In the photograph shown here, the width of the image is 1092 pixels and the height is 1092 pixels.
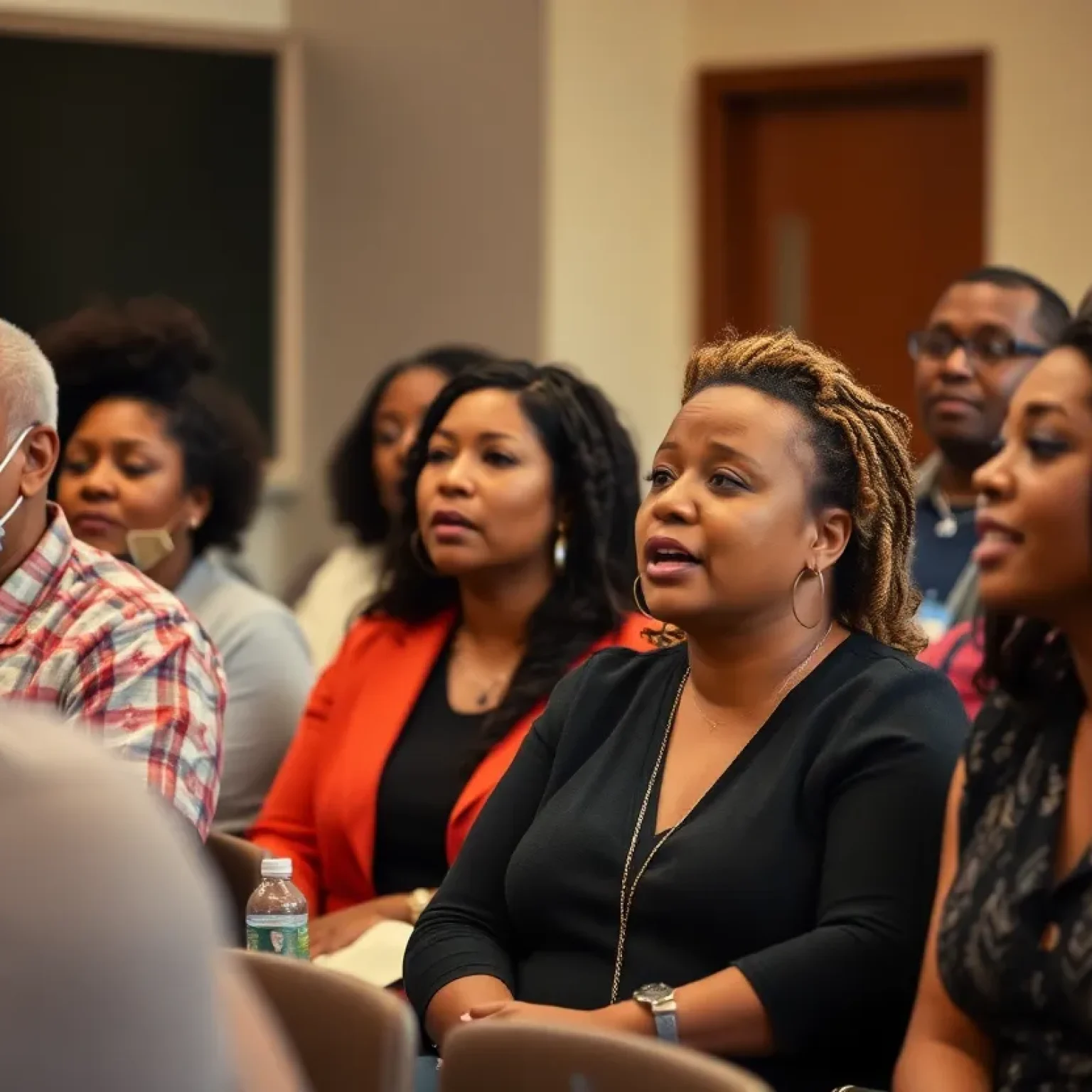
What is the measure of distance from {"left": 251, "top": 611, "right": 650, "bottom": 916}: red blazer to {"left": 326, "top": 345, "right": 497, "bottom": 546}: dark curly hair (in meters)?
1.39

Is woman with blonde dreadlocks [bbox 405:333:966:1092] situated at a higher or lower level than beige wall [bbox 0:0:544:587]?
lower

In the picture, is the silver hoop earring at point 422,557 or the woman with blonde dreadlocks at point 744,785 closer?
the woman with blonde dreadlocks at point 744,785

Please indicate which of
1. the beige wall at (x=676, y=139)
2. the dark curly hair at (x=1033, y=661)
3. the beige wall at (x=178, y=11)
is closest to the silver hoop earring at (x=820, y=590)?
the dark curly hair at (x=1033, y=661)

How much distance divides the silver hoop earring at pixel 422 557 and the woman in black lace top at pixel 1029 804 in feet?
4.84

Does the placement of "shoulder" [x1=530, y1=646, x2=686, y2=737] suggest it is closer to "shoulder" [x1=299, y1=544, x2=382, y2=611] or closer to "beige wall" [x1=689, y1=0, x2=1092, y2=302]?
"shoulder" [x1=299, y1=544, x2=382, y2=611]

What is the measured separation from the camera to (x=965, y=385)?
420cm

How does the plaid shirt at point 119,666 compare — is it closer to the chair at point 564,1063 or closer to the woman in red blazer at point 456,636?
the woman in red blazer at point 456,636

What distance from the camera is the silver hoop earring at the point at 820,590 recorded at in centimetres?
242

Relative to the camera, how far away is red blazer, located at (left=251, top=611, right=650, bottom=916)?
10.2 feet

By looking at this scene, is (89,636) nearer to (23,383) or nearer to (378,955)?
(23,383)

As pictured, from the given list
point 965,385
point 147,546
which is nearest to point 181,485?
point 147,546

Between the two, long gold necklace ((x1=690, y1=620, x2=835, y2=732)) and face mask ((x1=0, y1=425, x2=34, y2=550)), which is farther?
face mask ((x1=0, y1=425, x2=34, y2=550))

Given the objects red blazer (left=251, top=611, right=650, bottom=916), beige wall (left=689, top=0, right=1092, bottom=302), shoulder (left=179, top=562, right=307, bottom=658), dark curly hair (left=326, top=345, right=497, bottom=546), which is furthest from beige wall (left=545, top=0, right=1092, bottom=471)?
red blazer (left=251, top=611, right=650, bottom=916)

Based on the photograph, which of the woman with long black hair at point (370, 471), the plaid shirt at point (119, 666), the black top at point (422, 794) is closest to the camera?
the plaid shirt at point (119, 666)
